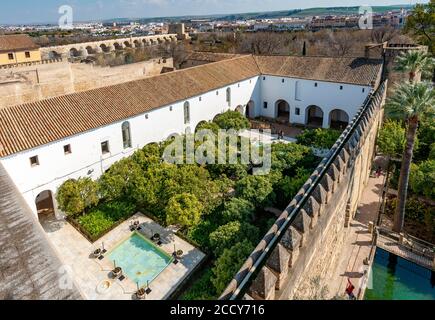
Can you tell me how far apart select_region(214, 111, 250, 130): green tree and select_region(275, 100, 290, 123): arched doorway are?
→ 8805 millimetres

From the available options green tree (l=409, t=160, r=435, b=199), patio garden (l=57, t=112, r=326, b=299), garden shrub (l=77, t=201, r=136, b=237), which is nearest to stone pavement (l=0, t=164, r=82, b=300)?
patio garden (l=57, t=112, r=326, b=299)

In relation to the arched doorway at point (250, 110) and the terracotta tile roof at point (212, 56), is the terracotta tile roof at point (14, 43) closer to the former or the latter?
the terracotta tile roof at point (212, 56)

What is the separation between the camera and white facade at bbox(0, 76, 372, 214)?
21797 millimetres

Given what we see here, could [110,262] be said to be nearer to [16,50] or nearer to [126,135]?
[126,135]

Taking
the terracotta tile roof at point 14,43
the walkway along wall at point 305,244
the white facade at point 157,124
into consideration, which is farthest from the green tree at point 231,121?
the terracotta tile roof at point 14,43

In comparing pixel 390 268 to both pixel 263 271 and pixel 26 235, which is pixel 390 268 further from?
pixel 26 235

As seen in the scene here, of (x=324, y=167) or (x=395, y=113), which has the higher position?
(x=395, y=113)

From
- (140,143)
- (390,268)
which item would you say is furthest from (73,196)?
(390,268)

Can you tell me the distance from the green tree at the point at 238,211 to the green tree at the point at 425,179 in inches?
463

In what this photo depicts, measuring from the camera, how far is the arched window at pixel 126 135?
88.3ft

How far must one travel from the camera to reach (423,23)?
4394 cm

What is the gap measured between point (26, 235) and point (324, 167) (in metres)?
14.0

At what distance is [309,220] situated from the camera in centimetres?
1248
